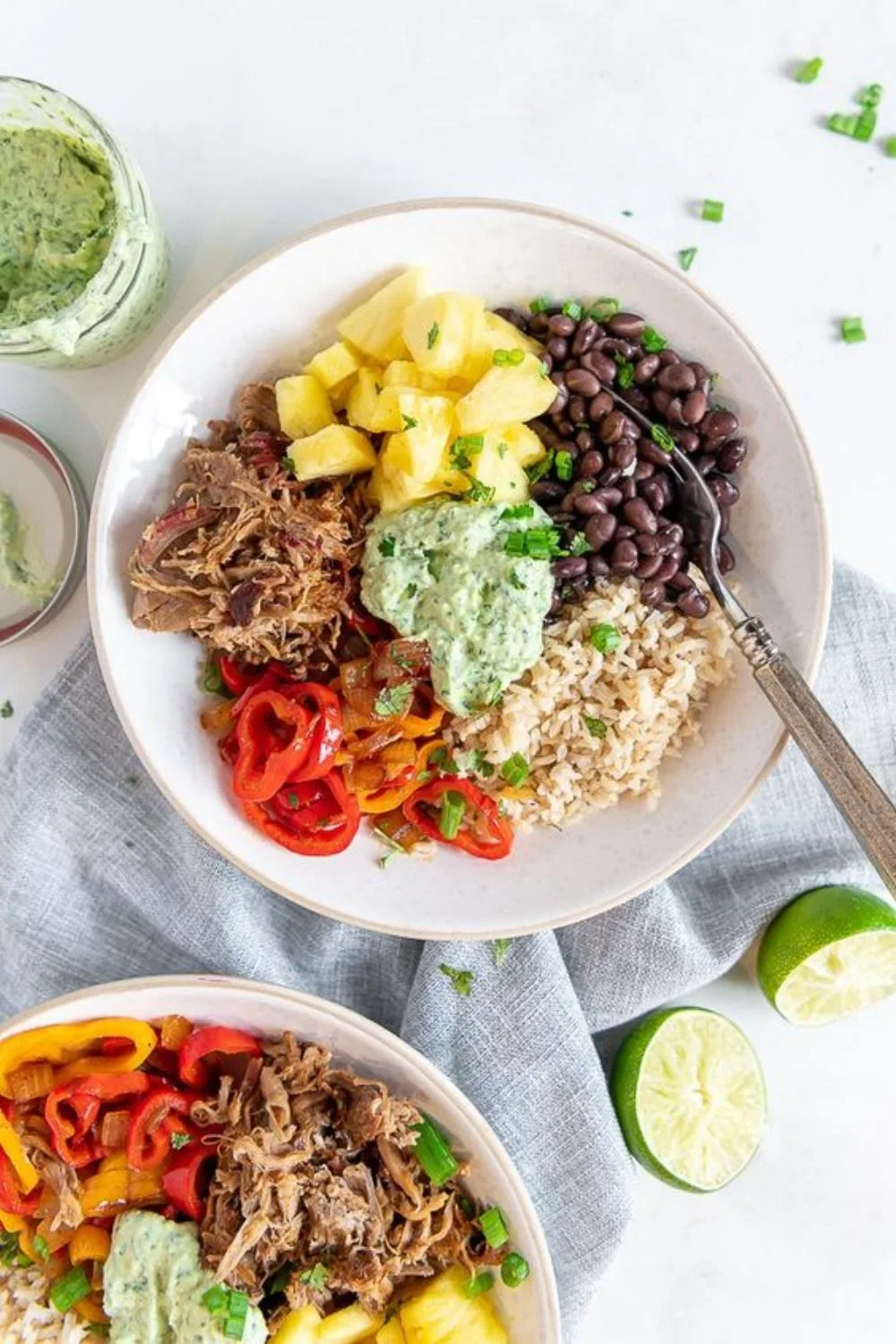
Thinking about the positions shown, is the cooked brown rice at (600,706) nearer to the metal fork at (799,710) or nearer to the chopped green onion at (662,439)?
the metal fork at (799,710)

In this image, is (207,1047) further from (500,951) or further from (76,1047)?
(500,951)

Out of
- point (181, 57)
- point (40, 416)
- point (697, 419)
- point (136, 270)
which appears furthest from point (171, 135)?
point (697, 419)

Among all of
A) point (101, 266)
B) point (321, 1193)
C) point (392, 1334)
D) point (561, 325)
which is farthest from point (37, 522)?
point (392, 1334)

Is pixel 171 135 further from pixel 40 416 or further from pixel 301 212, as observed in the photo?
pixel 40 416

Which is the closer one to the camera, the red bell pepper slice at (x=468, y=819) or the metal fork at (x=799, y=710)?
the metal fork at (x=799, y=710)

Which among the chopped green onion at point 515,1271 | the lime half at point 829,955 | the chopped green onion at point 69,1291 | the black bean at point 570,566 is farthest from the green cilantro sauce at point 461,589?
the chopped green onion at point 69,1291
